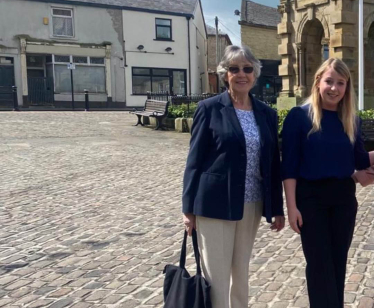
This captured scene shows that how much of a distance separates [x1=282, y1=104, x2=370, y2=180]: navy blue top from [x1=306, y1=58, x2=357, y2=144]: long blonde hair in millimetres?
29

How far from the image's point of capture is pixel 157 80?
3203 centimetres

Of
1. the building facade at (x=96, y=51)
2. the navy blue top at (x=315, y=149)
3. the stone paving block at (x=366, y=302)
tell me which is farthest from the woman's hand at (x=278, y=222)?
the building facade at (x=96, y=51)

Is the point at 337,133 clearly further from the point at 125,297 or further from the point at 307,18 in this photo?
the point at 307,18

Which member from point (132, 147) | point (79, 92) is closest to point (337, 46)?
point (132, 147)

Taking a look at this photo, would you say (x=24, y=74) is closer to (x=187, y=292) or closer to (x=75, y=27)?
(x=75, y=27)

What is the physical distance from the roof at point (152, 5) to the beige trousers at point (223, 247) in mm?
29226

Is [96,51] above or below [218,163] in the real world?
above

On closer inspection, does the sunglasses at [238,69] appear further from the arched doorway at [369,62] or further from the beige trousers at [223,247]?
the arched doorway at [369,62]

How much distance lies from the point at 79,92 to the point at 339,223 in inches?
1112

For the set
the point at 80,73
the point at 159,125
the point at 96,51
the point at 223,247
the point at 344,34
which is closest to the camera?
the point at 223,247

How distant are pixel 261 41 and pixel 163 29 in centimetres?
743

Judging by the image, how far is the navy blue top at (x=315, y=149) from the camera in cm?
275

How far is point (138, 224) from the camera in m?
5.70

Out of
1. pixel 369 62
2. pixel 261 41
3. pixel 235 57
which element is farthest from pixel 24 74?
pixel 235 57
